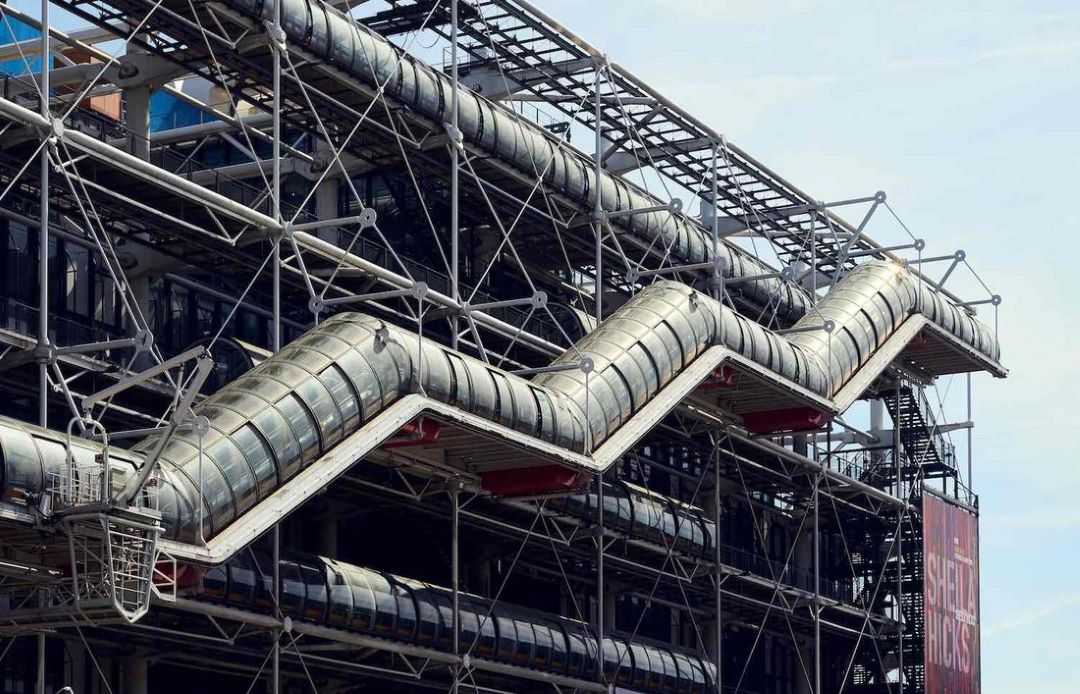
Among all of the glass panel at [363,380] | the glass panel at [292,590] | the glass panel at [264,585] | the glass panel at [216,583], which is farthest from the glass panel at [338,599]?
the glass panel at [363,380]

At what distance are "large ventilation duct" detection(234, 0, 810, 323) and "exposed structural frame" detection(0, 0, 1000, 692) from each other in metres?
0.31

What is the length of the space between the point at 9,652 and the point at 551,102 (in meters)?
18.9

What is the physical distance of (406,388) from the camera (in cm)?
3491

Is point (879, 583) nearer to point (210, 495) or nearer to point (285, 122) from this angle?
point (285, 122)

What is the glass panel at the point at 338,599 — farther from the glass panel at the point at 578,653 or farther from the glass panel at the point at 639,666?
→ the glass panel at the point at 639,666

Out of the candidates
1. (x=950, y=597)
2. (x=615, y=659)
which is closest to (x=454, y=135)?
(x=615, y=659)

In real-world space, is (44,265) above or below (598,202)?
below

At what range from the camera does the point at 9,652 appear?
34.4 meters

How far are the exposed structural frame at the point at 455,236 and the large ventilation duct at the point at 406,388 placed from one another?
450 millimetres

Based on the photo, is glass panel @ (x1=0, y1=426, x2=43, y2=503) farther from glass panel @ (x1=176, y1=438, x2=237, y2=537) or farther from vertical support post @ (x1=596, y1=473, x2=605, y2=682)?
vertical support post @ (x1=596, y1=473, x2=605, y2=682)

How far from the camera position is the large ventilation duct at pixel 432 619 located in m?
35.2

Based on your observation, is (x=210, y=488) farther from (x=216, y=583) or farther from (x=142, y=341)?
(x=216, y=583)

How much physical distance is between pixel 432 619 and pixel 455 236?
268 inches

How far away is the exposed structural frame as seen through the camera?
32.7 metres
